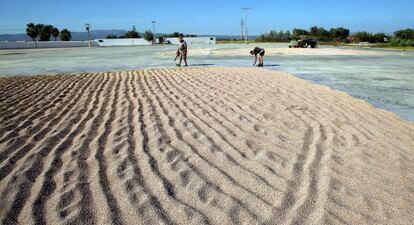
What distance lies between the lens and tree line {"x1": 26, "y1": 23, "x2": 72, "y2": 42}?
9138cm

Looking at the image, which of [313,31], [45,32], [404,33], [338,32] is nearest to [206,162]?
[404,33]

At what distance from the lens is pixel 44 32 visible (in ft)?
312

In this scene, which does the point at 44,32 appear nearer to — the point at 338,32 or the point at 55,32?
the point at 55,32

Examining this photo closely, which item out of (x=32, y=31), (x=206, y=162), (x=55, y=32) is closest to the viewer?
(x=206, y=162)

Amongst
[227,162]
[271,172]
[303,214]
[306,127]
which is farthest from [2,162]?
[306,127]

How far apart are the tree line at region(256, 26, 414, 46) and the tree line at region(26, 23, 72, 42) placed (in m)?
49.8

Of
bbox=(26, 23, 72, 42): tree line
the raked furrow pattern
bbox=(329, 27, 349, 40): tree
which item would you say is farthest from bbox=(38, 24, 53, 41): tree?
the raked furrow pattern

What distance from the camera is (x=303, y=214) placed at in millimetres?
3215

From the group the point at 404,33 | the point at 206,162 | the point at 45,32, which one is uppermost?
the point at 45,32

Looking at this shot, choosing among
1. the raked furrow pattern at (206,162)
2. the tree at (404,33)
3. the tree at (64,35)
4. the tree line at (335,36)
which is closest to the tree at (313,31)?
the tree line at (335,36)

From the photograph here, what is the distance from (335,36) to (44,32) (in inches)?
2730

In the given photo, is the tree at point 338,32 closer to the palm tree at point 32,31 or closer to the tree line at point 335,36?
the tree line at point 335,36

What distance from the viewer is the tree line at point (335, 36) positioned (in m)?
68.6

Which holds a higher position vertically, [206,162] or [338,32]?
[338,32]
